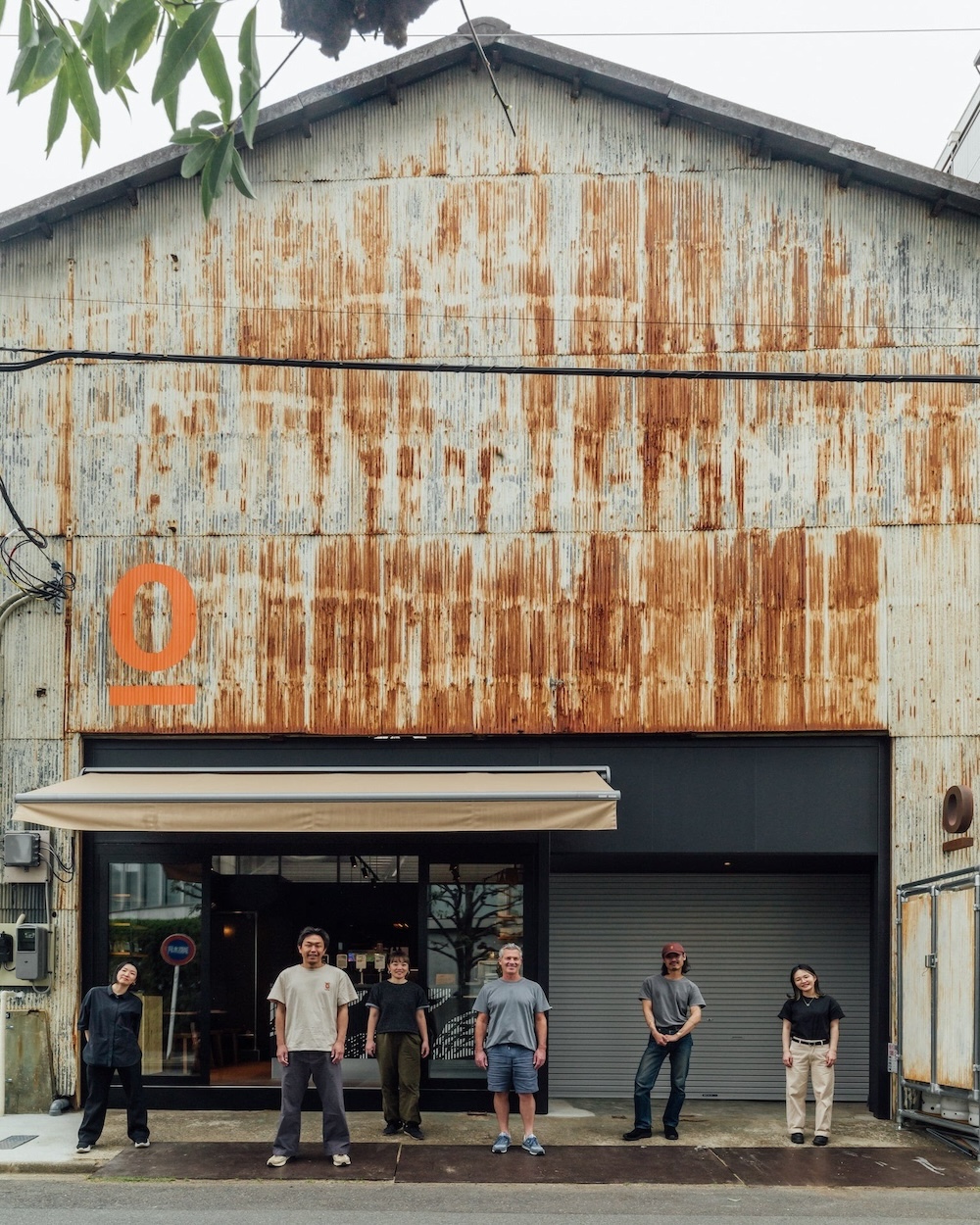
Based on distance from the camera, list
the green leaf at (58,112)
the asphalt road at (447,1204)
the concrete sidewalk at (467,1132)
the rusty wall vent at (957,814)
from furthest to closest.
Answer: the rusty wall vent at (957,814) < the concrete sidewalk at (467,1132) < the asphalt road at (447,1204) < the green leaf at (58,112)

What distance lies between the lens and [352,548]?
11.7m

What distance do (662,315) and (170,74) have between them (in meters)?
9.10

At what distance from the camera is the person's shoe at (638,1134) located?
33.1ft

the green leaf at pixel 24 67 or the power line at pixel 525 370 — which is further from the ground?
the power line at pixel 525 370

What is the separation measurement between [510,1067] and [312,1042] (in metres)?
1.61

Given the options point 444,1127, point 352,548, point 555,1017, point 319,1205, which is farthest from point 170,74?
point 555,1017

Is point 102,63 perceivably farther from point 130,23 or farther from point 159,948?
point 159,948

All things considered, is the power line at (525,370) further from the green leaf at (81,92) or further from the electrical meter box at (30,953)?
the green leaf at (81,92)

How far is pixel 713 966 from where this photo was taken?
12055 mm

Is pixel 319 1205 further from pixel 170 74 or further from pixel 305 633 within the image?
pixel 170 74

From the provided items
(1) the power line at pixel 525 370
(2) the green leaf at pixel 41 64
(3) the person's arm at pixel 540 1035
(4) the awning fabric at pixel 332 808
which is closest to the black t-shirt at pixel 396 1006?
(3) the person's arm at pixel 540 1035

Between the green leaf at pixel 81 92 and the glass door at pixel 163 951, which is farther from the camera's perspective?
the glass door at pixel 163 951

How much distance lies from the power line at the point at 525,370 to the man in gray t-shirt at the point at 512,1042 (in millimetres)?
4983

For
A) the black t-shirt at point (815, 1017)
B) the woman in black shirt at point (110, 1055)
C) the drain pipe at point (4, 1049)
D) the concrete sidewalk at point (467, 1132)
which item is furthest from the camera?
the drain pipe at point (4, 1049)
